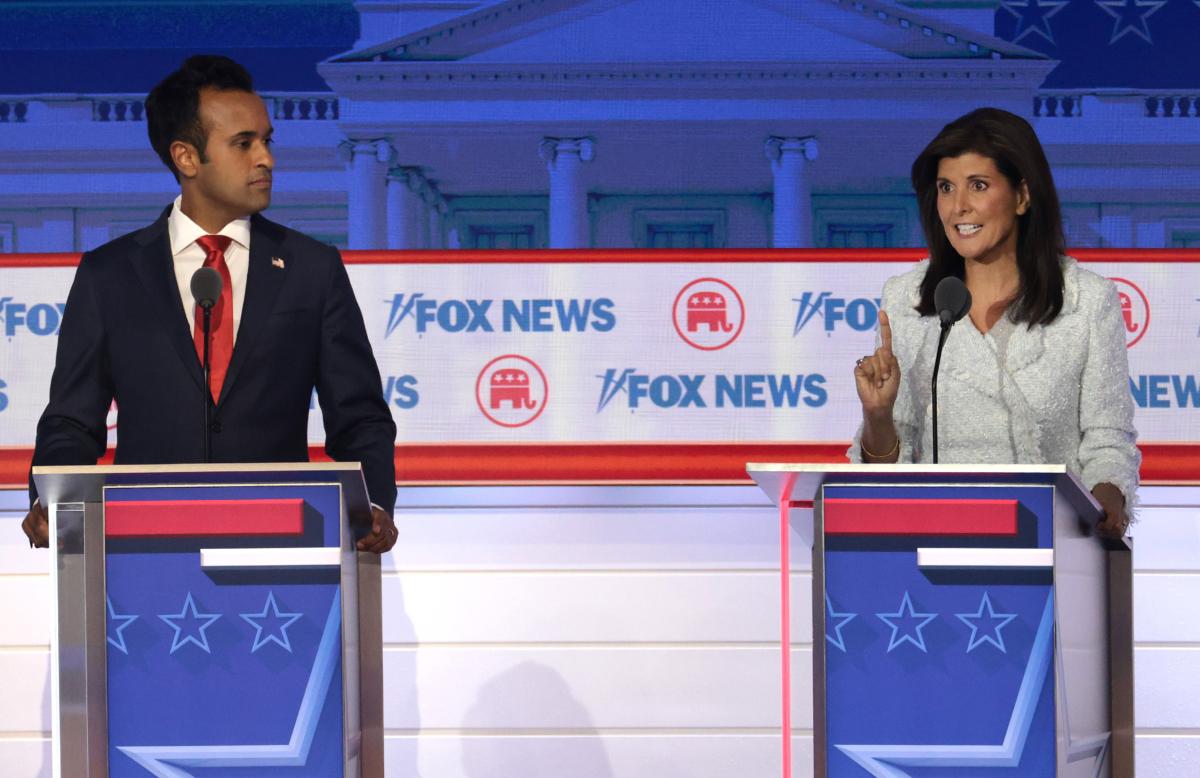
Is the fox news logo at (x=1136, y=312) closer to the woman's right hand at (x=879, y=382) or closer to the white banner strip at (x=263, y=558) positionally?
the woman's right hand at (x=879, y=382)

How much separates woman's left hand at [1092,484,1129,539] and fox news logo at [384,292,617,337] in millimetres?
1552

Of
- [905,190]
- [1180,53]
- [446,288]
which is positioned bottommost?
[446,288]

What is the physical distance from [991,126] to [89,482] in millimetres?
1554

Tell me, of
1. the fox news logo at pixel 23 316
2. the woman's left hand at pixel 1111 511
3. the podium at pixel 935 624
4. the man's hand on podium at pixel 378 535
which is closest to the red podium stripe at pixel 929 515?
the podium at pixel 935 624

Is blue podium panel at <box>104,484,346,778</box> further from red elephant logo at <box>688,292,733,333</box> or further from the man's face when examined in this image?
red elephant logo at <box>688,292,733,333</box>

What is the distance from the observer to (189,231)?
8.95 feet

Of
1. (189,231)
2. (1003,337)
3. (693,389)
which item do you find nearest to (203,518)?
(189,231)

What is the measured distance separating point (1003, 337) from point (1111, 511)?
363 mm

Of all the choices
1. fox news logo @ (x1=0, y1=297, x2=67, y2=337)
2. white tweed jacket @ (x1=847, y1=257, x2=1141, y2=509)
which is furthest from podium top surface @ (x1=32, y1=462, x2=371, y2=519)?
fox news logo @ (x1=0, y1=297, x2=67, y2=337)

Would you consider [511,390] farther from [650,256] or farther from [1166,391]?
[1166,391]

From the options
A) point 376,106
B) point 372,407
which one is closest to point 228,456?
point 372,407

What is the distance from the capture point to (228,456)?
259cm

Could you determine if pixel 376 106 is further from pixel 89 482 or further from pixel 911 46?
pixel 89 482

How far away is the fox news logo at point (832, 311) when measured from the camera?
369 cm
